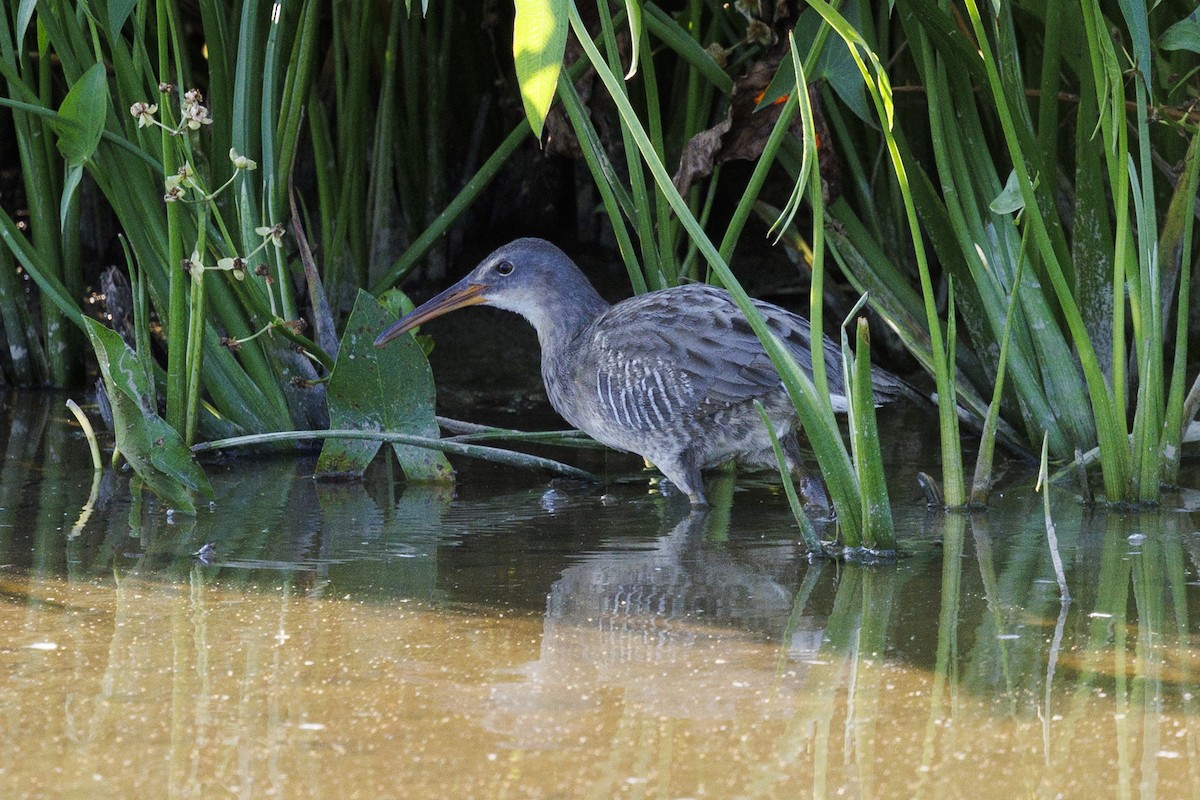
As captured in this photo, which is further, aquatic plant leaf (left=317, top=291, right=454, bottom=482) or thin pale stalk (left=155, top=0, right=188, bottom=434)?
aquatic plant leaf (left=317, top=291, right=454, bottom=482)

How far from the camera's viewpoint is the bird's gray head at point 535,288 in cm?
429

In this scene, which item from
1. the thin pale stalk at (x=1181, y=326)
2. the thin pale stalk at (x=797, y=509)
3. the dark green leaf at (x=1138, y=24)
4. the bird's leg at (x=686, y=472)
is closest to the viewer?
the thin pale stalk at (x=797, y=509)

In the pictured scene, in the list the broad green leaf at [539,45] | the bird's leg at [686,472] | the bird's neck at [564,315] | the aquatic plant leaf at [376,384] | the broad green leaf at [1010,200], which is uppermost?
the broad green leaf at [1010,200]

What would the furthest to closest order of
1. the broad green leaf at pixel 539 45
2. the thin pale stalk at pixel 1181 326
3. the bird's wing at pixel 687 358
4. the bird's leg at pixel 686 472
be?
the bird's leg at pixel 686 472 < the bird's wing at pixel 687 358 < the thin pale stalk at pixel 1181 326 < the broad green leaf at pixel 539 45

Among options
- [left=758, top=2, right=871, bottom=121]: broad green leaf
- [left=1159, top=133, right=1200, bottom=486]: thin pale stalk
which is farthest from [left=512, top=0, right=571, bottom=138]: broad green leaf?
[left=1159, top=133, right=1200, bottom=486]: thin pale stalk

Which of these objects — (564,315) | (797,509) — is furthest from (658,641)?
(564,315)

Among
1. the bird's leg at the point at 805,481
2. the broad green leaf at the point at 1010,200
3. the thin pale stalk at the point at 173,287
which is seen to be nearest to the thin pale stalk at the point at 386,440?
the thin pale stalk at the point at 173,287

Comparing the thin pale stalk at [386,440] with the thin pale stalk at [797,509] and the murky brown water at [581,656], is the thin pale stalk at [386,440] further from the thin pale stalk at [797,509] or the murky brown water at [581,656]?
the thin pale stalk at [797,509]

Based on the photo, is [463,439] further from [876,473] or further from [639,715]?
[639,715]

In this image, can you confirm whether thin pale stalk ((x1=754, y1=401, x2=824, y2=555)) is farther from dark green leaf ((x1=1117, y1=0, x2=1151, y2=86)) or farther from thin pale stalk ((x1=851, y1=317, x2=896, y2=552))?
dark green leaf ((x1=1117, y1=0, x2=1151, y2=86))

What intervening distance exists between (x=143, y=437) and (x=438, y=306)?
1.09 metres

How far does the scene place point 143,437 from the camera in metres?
3.35

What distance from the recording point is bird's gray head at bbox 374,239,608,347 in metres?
4.29

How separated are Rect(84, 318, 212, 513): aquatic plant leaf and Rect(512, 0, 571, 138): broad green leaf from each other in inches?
73.4
